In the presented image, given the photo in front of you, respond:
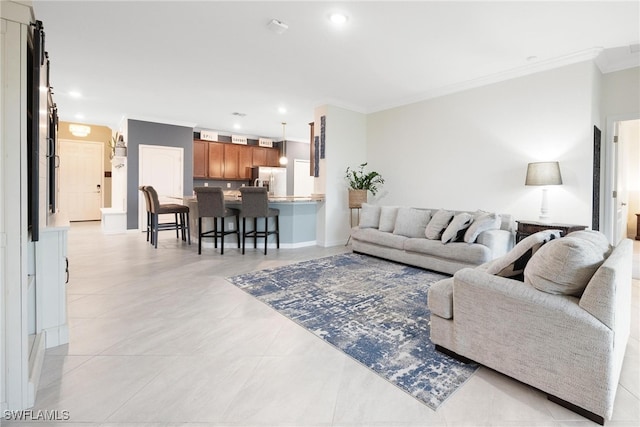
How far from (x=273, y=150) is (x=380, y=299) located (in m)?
7.57

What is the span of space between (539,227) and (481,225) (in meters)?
0.63

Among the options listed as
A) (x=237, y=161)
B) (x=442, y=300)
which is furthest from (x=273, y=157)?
(x=442, y=300)

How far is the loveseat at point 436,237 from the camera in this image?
3.79 metres

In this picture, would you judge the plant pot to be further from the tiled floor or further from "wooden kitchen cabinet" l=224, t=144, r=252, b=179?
"wooden kitchen cabinet" l=224, t=144, r=252, b=179

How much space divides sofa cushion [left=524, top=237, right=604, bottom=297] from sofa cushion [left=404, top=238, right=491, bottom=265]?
2.01 meters

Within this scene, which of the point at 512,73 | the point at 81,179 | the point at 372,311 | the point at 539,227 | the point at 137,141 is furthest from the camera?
the point at 81,179

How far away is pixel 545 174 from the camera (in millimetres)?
3789

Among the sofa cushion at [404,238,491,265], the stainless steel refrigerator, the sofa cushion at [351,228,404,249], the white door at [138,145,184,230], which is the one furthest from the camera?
the stainless steel refrigerator

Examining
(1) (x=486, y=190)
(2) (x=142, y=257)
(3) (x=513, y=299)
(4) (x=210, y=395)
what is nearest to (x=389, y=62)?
(1) (x=486, y=190)

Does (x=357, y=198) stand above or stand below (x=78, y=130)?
below

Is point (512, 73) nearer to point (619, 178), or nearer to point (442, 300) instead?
point (619, 178)

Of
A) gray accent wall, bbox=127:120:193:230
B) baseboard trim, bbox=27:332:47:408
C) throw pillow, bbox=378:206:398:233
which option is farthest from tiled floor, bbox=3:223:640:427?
gray accent wall, bbox=127:120:193:230

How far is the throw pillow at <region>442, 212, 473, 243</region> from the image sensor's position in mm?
3936

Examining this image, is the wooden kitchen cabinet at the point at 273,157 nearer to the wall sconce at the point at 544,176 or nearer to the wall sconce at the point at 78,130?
the wall sconce at the point at 78,130
